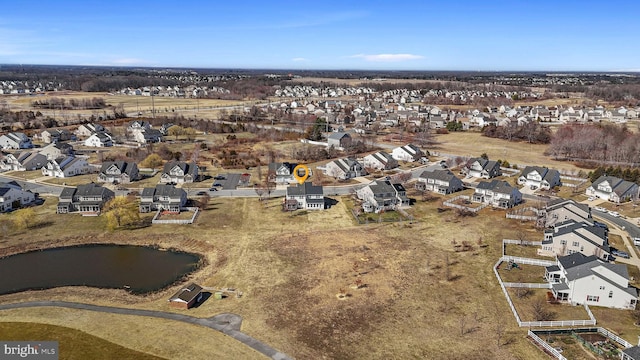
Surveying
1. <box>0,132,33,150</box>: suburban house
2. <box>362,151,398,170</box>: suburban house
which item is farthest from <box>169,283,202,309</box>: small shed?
<box>0,132,33,150</box>: suburban house

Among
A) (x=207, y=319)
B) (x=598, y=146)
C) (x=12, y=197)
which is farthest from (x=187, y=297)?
(x=598, y=146)

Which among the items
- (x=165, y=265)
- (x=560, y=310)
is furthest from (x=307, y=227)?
(x=560, y=310)

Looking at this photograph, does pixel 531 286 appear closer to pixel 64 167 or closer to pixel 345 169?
pixel 345 169

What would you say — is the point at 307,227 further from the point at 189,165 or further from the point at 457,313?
the point at 189,165

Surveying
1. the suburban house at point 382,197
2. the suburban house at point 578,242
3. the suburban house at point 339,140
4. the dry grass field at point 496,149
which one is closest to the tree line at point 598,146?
the dry grass field at point 496,149

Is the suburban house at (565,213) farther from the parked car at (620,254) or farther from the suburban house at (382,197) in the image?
the suburban house at (382,197)
